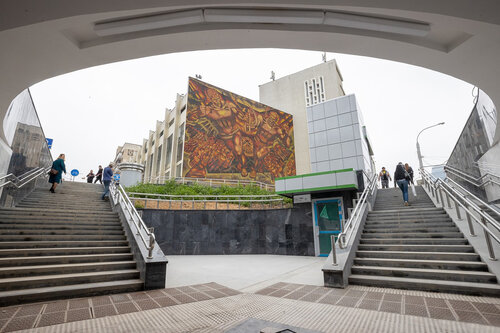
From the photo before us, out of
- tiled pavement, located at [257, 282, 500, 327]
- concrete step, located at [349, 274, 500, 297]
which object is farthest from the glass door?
tiled pavement, located at [257, 282, 500, 327]

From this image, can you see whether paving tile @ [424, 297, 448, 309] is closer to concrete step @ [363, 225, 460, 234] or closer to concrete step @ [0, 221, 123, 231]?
concrete step @ [363, 225, 460, 234]

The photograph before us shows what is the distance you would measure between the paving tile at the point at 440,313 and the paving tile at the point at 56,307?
549cm

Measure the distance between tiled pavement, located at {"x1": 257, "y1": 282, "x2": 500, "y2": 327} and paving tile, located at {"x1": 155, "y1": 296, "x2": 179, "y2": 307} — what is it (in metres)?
1.60

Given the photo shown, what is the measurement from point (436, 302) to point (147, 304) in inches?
187

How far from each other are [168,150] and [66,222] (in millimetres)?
25293

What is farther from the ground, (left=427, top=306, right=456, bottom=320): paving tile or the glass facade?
the glass facade

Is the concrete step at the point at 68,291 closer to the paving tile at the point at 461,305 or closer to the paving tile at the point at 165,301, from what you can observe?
the paving tile at the point at 165,301

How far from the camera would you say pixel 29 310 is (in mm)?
3623

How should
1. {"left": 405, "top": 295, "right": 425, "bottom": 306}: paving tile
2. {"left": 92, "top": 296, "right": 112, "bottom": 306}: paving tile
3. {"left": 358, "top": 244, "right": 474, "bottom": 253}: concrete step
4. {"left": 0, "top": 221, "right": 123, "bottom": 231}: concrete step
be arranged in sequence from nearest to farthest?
{"left": 405, "top": 295, "right": 425, "bottom": 306}: paving tile < {"left": 92, "top": 296, "right": 112, "bottom": 306}: paving tile < {"left": 358, "top": 244, "right": 474, "bottom": 253}: concrete step < {"left": 0, "top": 221, "right": 123, "bottom": 231}: concrete step

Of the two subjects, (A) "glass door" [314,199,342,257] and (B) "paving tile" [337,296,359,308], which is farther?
(A) "glass door" [314,199,342,257]

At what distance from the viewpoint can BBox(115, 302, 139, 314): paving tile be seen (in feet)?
12.1

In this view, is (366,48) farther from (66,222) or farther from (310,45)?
(66,222)

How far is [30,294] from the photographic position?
3.97 metres

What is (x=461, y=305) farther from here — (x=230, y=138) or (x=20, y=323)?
(x=230, y=138)
